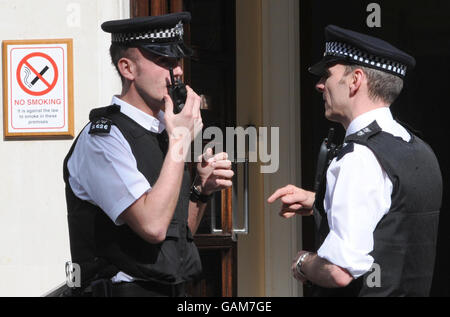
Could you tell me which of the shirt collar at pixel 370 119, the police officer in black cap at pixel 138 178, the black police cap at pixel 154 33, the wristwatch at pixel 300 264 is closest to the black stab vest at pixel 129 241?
the police officer in black cap at pixel 138 178

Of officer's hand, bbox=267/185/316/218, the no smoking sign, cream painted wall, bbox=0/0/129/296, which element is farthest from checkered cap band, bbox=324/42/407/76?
the no smoking sign

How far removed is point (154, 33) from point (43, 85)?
132 centimetres

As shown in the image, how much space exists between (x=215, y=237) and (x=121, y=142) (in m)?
1.75

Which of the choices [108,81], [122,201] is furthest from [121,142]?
[108,81]

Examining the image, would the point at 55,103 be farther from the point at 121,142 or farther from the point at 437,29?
the point at 437,29

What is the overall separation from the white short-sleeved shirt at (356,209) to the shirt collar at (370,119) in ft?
0.44

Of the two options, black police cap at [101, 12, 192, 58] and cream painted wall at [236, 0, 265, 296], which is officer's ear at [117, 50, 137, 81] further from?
cream painted wall at [236, 0, 265, 296]

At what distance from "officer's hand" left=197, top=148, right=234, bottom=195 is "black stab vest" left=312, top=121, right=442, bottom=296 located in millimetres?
424

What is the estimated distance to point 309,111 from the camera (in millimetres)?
4988

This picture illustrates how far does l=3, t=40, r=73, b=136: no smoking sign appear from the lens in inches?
157

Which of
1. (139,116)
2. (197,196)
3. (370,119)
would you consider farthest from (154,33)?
(370,119)

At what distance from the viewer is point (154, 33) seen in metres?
2.81

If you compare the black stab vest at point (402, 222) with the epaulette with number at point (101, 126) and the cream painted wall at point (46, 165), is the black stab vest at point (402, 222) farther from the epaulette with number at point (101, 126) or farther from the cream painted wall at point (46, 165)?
the cream painted wall at point (46, 165)

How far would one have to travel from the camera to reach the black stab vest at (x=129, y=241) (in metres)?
2.71
